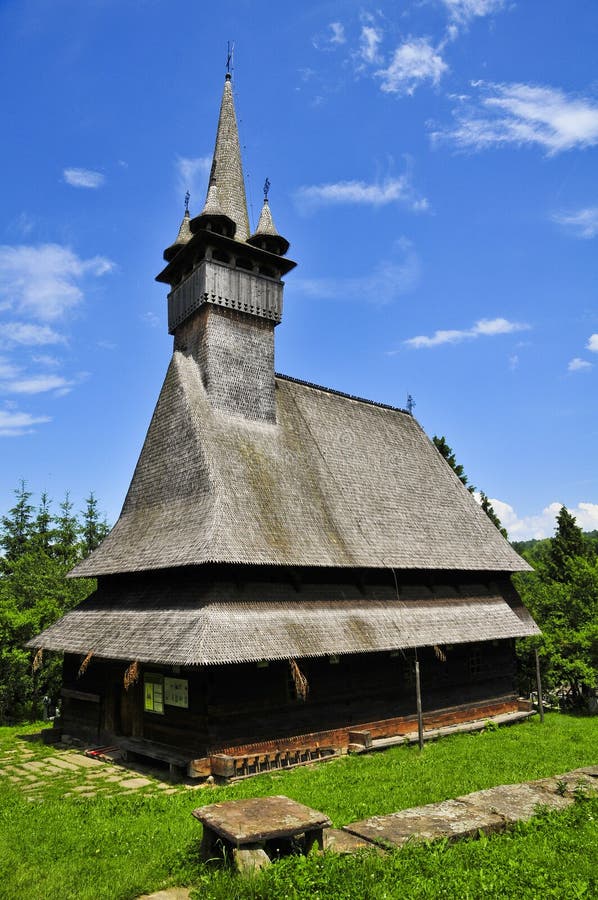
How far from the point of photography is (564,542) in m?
49.0

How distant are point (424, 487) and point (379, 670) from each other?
841 centimetres

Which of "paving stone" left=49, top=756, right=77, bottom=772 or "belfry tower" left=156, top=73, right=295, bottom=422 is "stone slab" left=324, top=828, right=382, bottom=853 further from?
"belfry tower" left=156, top=73, right=295, bottom=422

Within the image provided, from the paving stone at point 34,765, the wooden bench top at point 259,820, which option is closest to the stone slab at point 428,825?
the wooden bench top at point 259,820

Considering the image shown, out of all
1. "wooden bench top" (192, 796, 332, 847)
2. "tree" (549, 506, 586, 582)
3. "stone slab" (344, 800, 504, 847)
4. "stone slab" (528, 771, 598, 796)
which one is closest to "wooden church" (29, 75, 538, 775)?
"wooden bench top" (192, 796, 332, 847)

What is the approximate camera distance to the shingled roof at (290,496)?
16.4 metres

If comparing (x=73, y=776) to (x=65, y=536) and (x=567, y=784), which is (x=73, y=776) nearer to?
(x=567, y=784)

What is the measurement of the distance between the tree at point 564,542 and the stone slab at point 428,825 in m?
43.6

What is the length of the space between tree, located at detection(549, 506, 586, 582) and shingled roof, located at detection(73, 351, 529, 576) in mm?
26317

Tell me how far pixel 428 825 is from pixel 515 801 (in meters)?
Result: 1.69

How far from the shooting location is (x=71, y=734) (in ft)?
59.6

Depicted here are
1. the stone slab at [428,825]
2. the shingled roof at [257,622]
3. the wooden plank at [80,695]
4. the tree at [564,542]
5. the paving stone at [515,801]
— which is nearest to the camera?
the stone slab at [428,825]

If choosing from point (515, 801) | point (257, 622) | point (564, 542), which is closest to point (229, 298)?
point (257, 622)

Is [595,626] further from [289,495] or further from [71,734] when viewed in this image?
[71,734]

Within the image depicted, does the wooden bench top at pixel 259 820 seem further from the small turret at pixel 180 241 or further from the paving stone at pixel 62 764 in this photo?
the small turret at pixel 180 241
